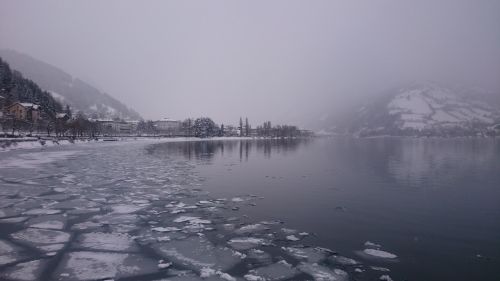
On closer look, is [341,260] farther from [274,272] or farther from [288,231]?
[288,231]

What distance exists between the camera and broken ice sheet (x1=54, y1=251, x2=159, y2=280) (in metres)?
8.02

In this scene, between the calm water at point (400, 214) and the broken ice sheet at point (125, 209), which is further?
the broken ice sheet at point (125, 209)

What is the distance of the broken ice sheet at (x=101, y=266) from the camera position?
8.02 m

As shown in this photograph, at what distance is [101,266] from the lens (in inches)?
338

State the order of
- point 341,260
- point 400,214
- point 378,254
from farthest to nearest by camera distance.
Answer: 1. point 400,214
2. point 378,254
3. point 341,260

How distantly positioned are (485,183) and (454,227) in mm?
15792

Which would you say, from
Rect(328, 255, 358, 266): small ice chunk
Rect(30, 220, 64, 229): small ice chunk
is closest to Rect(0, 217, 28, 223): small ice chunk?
Rect(30, 220, 64, 229): small ice chunk

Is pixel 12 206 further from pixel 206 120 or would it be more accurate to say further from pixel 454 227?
pixel 206 120

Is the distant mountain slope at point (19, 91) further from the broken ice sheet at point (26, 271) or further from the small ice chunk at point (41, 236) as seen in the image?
the broken ice sheet at point (26, 271)

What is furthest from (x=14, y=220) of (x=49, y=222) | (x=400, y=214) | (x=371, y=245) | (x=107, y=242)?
(x=400, y=214)

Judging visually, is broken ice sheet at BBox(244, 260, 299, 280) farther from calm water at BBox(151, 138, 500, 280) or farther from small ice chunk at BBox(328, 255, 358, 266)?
calm water at BBox(151, 138, 500, 280)

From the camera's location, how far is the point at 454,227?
1352 cm

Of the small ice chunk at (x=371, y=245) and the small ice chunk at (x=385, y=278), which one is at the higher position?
the small ice chunk at (x=385, y=278)

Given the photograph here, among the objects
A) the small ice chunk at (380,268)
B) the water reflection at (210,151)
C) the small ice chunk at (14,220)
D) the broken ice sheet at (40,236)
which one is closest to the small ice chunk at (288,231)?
the small ice chunk at (380,268)
